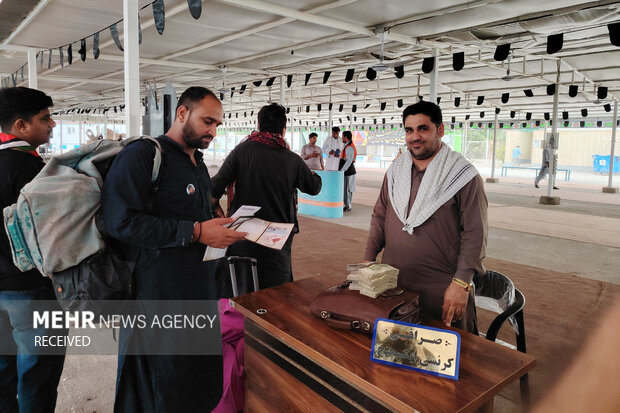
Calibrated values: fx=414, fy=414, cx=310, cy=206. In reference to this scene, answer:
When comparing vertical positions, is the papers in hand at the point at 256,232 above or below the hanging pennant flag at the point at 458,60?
below

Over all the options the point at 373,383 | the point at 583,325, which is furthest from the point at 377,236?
the point at 583,325

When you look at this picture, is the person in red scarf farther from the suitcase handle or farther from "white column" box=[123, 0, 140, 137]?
"white column" box=[123, 0, 140, 137]

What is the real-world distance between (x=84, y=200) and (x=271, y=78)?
1005cm

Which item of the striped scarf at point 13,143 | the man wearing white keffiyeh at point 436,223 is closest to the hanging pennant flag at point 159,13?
the striped scarf at point 13,143

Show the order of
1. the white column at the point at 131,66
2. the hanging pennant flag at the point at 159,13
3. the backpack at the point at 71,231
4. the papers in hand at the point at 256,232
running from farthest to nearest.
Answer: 1. the hanging pennant flag at the point at 159,13
2. the white column at the point at 131,66
3. the papers in hand at the point at 256,232
4. the backpack at the point at 71,231

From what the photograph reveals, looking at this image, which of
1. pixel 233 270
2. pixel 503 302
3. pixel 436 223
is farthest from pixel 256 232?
pixel 503 302

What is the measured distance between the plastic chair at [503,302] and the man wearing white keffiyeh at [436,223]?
16cm

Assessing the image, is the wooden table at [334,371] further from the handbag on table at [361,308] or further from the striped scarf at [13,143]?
the striped scarf at [13,143]

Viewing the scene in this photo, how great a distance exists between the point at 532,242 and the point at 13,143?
276 inches

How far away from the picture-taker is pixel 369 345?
1.38m

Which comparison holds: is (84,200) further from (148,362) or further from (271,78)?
(271,78)

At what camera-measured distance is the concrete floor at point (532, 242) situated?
2494 mm

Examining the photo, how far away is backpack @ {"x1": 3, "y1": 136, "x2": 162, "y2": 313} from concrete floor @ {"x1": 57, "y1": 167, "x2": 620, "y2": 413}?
4.14 feet

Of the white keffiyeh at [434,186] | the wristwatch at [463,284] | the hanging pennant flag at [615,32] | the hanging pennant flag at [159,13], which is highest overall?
the hanging pennant flag at [615,32]
